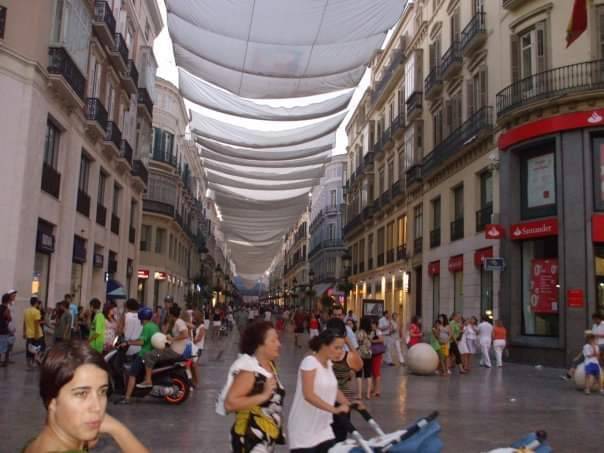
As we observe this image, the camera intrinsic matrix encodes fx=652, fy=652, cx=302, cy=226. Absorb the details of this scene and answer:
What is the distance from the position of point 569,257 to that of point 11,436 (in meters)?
16.6

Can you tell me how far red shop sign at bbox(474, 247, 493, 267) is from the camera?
2380 centimetres

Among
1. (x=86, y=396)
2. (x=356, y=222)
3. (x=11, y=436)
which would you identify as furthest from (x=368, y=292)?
(x=86, y=396)

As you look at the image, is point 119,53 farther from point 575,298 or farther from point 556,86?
point 575,298

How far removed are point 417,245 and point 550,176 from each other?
13.3m

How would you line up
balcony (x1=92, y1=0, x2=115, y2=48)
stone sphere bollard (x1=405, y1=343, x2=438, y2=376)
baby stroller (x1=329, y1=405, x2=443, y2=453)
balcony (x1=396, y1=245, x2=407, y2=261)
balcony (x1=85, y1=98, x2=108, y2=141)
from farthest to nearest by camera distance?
balcony (x1=396, y1=245, x2=407, y2=261), balcony (x1=92, y1=0, x2=115, y2=48), balcony (x1=85, y1=98, x2=108, y2=141), stone sphere bollard (x1=405, y1=343, x2=438, y2=376), baby stroller (x1=329, y1=405, x2=443, y2=453)

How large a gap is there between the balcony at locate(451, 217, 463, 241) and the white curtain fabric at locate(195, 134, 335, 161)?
18.2m

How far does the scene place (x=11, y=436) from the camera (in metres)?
7.77

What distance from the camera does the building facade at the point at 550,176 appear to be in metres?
19.5

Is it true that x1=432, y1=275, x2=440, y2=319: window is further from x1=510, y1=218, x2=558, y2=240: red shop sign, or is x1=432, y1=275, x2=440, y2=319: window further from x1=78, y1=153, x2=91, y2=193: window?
x1=78, y1=153, x2=91, y2=193: window

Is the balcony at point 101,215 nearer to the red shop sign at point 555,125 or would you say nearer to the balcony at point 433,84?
the balcony at point 433,84

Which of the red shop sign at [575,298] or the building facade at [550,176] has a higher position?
the building facade at [550,176]

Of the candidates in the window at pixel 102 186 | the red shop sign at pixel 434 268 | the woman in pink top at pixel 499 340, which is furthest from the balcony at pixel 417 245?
the window at pixel 102 186

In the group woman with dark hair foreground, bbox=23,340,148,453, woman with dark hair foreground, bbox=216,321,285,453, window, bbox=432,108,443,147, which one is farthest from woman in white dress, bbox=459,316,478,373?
woman with dark hair foreground, bbox=23,340,148,453

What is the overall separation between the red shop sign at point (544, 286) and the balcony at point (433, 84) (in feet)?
36.7
